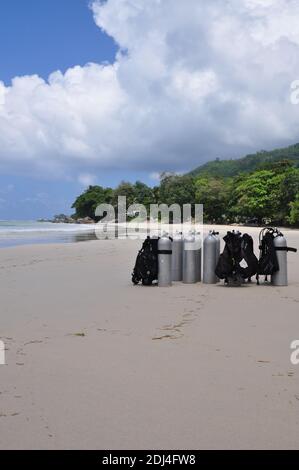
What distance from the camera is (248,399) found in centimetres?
369

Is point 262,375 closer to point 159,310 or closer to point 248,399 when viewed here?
point 248,399

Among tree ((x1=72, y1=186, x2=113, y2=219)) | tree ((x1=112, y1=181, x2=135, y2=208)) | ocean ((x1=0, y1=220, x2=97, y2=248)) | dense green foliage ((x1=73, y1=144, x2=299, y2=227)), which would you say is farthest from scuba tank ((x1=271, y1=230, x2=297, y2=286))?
tree ((x1=72, y1=186, x2=113, y2=219))

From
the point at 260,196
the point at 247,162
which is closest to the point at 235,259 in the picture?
the point at 260,196

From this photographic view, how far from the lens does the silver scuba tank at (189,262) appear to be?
10273mm

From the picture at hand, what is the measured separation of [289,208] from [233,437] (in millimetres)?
49924

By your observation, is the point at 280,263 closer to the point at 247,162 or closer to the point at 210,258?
the point at 210,258

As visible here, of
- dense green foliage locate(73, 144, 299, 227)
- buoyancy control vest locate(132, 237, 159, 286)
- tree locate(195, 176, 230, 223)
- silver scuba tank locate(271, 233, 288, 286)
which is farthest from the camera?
tree locate(195, 176, 230, 223)

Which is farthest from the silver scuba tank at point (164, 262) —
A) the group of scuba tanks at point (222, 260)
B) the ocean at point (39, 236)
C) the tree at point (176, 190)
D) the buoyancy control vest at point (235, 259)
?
the tree at point (176, 190)

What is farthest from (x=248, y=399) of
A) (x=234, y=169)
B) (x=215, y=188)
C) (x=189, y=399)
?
(x=234, y=169)

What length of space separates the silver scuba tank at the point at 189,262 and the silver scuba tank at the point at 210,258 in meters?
0.25

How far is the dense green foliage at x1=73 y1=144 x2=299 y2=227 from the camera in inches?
2042

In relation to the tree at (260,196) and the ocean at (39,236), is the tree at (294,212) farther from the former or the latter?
the ocean at (39,236)

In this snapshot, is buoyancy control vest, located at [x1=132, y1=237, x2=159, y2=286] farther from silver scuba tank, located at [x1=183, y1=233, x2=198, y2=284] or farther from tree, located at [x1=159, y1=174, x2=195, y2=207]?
tree, located at [x1=159, y1=174, x2=195, y2=207]

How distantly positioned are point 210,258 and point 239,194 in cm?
5500
